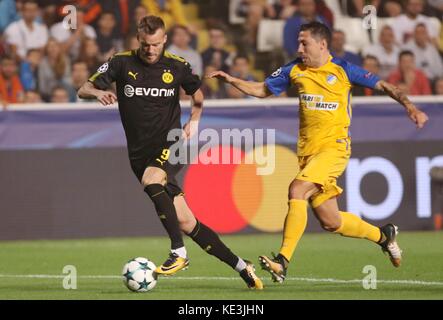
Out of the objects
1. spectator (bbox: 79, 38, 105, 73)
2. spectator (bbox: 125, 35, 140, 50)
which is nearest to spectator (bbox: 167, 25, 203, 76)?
spectator (bbox: 125, 35, 140, 50)

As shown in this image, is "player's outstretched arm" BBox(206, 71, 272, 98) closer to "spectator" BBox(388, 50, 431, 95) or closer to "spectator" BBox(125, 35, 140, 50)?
"spectator" BBox(125, 35, 140, 50)

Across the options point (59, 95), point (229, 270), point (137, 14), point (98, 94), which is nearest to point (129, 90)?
point (98, 94)

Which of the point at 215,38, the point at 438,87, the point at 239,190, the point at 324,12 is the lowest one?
the point at 239,190

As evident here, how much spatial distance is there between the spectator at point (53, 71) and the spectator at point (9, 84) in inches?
12.7

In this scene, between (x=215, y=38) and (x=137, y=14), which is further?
(x=215, y=38)

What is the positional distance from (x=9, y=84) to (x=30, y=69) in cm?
43

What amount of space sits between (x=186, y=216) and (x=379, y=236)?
1.78 meters

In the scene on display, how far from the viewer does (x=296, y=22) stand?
1553 centimetres

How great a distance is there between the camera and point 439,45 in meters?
16.3

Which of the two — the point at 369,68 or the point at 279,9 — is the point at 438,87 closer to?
the point at 369,68

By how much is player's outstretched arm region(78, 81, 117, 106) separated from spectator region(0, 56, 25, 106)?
5.30 meters

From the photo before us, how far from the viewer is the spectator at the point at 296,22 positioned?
15.5 m

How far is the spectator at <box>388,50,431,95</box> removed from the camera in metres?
15.3
